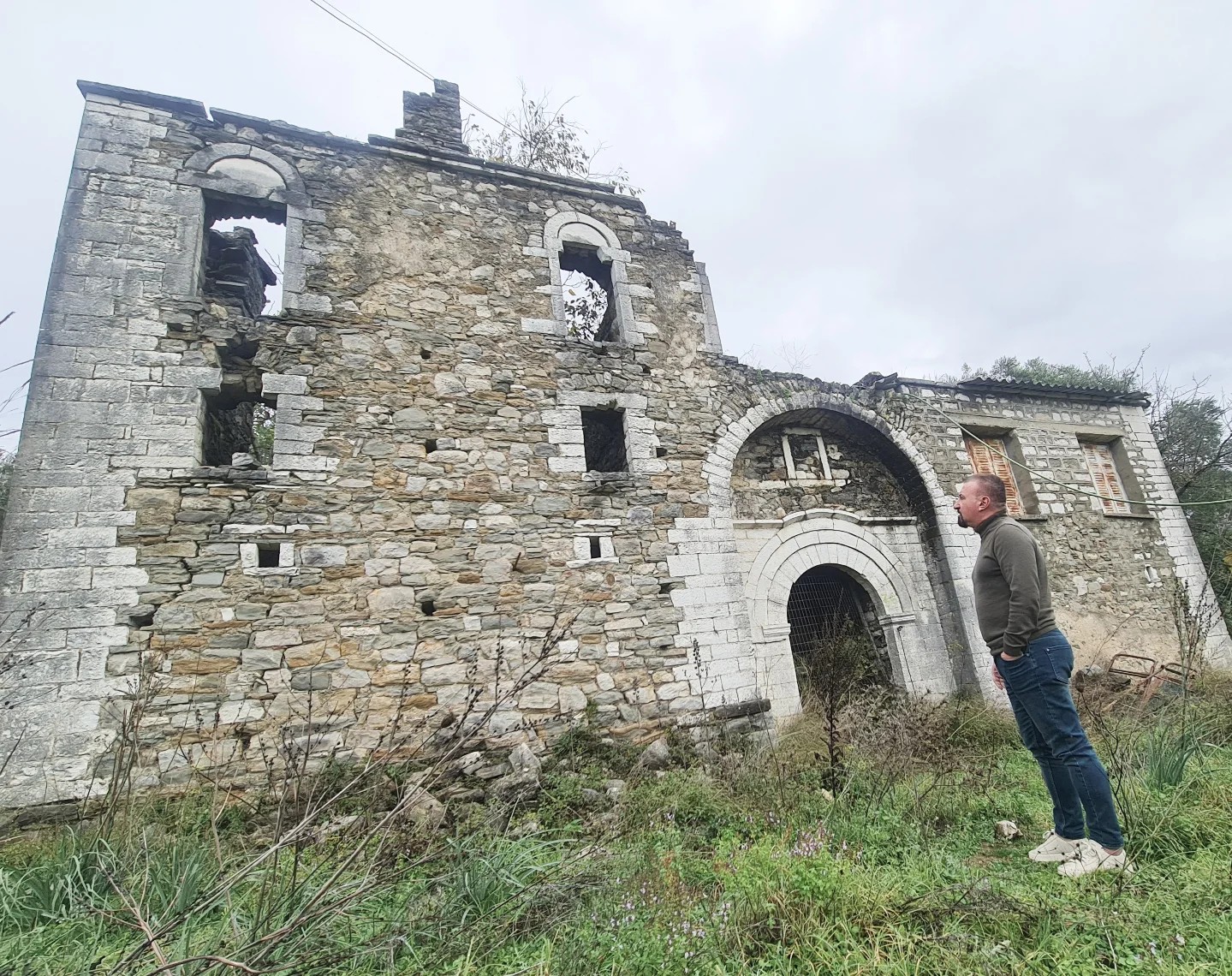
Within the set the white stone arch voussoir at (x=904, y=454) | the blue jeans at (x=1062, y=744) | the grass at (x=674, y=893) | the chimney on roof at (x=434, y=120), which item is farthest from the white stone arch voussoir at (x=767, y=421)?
the chimney on roof at (x=434, y=120)

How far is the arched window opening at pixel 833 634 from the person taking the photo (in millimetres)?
7031

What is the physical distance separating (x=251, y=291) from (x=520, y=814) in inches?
242

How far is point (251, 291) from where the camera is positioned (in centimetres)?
670

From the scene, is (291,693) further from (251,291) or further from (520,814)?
(251,291)

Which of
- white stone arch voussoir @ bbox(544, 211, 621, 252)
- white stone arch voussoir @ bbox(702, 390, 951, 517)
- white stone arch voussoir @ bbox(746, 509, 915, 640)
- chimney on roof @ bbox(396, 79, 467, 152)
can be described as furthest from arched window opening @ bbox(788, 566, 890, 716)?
chimney on roof @ bbox(396, 79, 467, 152)

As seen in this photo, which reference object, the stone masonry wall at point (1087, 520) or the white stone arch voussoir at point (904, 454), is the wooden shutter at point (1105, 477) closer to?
the stone masonry wall at point (1087, 520)

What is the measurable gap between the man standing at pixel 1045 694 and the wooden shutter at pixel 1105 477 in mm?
8300

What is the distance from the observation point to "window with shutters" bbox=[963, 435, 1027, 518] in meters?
9.15

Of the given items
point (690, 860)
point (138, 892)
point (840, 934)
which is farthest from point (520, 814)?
point (840, 934)

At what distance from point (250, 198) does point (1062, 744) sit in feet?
26.4

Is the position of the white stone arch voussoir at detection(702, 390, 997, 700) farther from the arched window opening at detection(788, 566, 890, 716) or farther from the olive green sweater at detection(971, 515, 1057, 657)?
the olive green sweater at detection(971, 515, 1057, 657)

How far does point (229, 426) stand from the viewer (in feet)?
20.5

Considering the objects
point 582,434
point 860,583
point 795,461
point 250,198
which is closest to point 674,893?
point 582,434

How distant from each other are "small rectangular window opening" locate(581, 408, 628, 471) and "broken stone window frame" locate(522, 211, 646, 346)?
2.92ft
